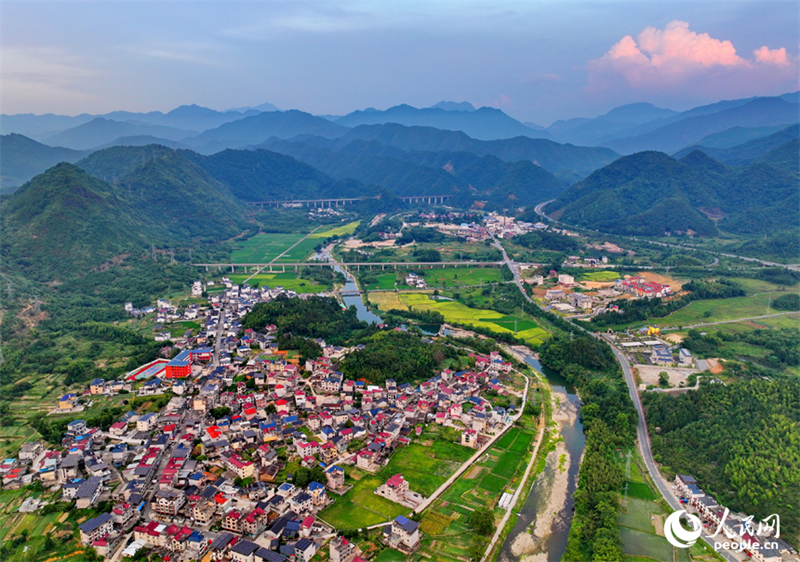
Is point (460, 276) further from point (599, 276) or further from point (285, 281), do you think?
point (285, 281)

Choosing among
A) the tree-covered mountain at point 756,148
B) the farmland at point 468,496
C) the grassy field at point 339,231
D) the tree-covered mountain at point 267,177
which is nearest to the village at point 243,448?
the farmland at point 468,496

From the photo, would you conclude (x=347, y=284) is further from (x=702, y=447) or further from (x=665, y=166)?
(x=665, y=166)

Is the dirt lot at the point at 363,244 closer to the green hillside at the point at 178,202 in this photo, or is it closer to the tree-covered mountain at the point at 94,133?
the green hillside at the point at 178,202

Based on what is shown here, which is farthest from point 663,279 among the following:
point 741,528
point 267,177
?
point 267,177

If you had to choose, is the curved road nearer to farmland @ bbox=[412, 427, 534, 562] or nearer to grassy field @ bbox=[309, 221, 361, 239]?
farmland @ bbox=[412, 427, 534, 562]

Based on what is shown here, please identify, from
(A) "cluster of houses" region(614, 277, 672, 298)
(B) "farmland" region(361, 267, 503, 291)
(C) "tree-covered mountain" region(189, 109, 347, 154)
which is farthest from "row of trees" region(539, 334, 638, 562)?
(C) "tree-covered mountain" region(189, 109, 347, 154)

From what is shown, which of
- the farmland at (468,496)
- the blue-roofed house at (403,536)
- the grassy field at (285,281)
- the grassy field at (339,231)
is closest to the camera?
the blue-roofed house at (403,536)

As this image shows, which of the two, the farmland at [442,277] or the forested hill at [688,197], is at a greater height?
the forested hill at [688,197]
